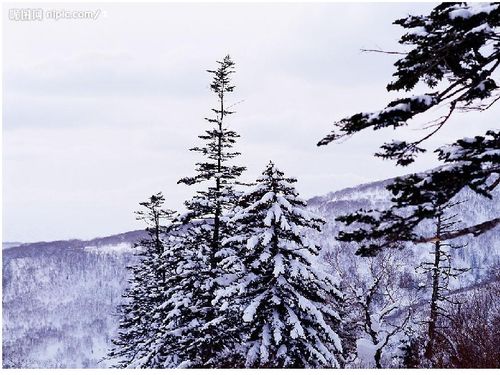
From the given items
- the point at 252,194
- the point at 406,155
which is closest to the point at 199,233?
the point at 252,194

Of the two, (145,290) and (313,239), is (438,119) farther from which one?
(145,290)

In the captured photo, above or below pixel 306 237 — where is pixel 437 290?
below

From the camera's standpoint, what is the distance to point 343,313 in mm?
26844

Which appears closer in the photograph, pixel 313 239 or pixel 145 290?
pixel 313 239

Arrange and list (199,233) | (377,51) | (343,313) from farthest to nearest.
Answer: (343,313) → (199,233) → (377,51)

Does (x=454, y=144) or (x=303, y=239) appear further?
(x=303, y=239)

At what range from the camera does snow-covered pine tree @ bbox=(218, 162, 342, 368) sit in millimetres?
12688

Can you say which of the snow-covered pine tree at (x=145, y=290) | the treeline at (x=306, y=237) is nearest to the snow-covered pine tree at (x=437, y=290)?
the treeline at (x=306, y=237)

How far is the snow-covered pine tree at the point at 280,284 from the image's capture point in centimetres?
1269

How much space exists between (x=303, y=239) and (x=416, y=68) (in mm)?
7846

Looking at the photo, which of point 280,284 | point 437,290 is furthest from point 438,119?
point 437,290

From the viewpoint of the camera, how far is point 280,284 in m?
13.1

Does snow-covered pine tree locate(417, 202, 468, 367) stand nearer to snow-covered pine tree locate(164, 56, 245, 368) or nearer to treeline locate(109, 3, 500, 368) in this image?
treeline locate(109, 3, 500, 368)
